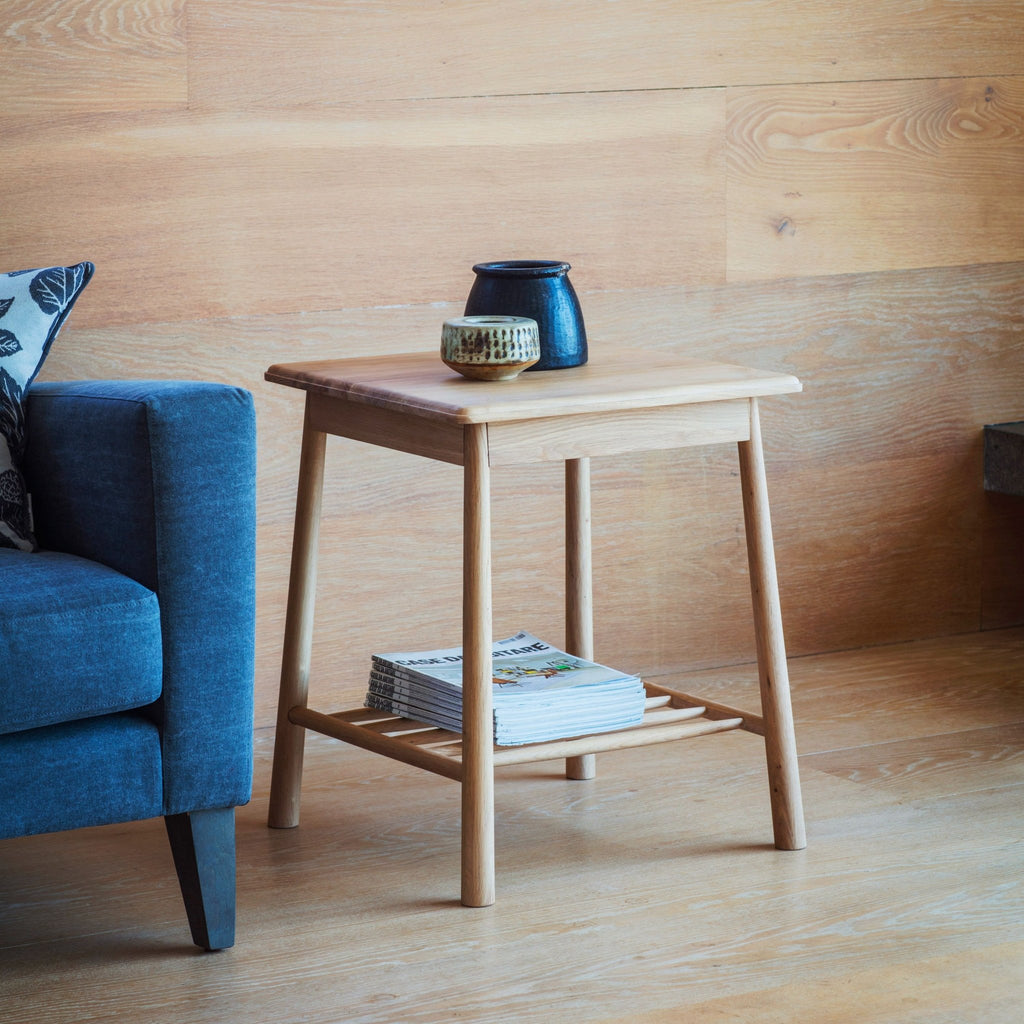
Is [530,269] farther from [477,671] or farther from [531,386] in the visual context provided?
[477,671]

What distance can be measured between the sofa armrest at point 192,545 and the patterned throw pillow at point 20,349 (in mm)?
132

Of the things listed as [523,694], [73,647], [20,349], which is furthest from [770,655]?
[20,349]

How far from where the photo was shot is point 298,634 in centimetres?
184

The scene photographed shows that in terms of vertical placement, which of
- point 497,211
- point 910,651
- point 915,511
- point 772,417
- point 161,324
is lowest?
point 910,651

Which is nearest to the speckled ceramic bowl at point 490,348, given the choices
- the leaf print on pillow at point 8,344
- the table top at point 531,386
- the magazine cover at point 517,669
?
the table top at point 531,386

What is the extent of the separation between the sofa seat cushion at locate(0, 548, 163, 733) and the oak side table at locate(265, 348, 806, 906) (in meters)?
0.33

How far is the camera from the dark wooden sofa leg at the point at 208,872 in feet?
4.93

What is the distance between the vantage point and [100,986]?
57.2 inches

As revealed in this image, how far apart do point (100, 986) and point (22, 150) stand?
1.07 meters

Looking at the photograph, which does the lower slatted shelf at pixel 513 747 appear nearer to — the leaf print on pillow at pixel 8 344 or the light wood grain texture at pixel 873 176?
the leaf print on pillow at pixel 8 344

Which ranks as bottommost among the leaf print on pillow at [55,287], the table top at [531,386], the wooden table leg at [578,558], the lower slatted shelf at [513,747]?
the lower slatted shelf at [513,747]

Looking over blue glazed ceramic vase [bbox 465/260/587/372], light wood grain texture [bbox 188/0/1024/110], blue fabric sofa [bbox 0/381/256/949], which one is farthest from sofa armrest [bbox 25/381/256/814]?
light wood grain texture [bbox 188/0/1024/110]

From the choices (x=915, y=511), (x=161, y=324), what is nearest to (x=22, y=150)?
(x=161, y=324)

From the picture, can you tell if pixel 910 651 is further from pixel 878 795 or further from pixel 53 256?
pixel 53 256
